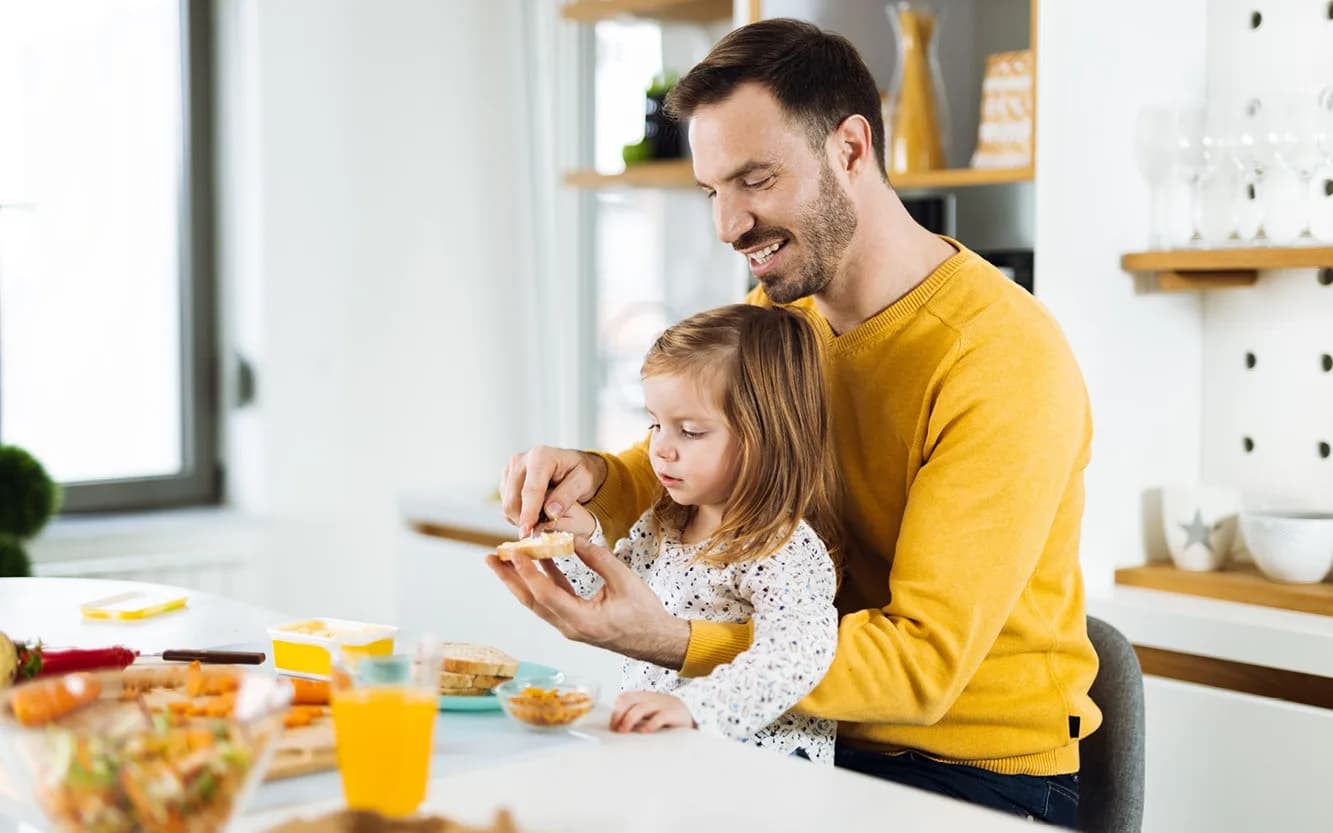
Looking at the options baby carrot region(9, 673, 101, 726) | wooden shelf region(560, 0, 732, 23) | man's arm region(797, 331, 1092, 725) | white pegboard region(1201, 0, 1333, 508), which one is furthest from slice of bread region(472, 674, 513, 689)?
wooden shelf region(560, 0, 732, 23)

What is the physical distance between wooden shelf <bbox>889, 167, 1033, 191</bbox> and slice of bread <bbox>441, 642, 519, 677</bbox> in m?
1.26

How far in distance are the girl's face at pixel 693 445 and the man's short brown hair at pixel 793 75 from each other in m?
0.36

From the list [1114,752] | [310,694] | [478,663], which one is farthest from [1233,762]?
[310,694]

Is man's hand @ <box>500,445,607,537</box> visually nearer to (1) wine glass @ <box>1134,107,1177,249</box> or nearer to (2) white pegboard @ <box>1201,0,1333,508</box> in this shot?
(1) wine glass @ <box>1134,107,1177,249</box>

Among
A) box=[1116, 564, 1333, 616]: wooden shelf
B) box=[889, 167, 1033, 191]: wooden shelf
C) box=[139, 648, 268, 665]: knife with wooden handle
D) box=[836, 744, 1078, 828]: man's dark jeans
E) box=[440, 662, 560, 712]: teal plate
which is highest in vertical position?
box=[889, 167, 1033, 191]: wooden shelf

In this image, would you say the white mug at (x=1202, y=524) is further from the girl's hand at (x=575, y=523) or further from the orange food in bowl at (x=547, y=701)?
the orange food in bowl at (x=547, y=701)

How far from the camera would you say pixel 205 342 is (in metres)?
3.79

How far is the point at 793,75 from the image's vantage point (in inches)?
72.5

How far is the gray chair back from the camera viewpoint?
1.69 metres

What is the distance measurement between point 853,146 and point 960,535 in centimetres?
55

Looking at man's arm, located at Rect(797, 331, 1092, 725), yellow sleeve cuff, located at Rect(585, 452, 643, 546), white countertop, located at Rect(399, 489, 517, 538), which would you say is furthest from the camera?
white countertop, located at Rect(399, 489, 517, 538)

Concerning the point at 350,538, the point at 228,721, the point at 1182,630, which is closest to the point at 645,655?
the point at 228,721

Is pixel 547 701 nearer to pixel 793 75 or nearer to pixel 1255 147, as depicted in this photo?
pixel 793 75

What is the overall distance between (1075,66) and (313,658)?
1551 mm
